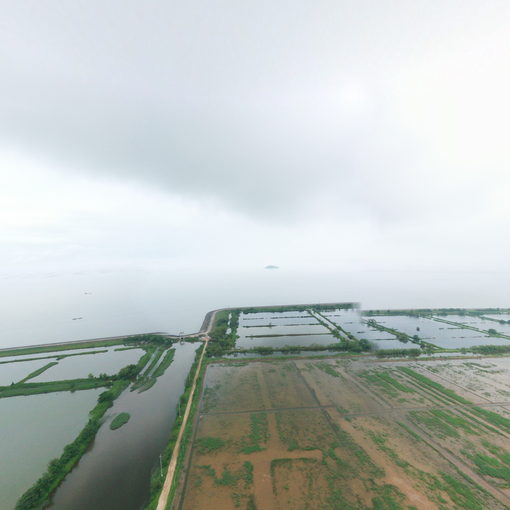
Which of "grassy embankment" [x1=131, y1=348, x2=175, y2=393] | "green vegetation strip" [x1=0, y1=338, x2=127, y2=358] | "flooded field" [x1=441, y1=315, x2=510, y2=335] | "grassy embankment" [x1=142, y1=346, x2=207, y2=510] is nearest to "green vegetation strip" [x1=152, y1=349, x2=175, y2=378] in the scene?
"grassy embankment" [x1=131, y1=348, x2=175, y2=393]

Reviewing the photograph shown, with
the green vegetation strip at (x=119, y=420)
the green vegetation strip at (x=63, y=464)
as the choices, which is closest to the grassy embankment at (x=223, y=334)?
the green vegetation strip at (x=119, y=420)

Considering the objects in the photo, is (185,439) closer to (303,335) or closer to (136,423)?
(136,423)

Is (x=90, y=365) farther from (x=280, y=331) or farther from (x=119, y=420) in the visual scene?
(x=280, y=331)

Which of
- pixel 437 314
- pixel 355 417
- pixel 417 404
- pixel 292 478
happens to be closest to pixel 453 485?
pixel 355 417

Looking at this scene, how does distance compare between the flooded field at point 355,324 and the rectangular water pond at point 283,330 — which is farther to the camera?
the rectangular water pond at point 283,330

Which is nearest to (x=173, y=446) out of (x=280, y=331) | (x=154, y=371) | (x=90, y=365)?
(x=154, y=371)

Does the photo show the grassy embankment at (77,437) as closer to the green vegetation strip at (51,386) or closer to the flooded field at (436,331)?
the green vegetation strip at (51,386)

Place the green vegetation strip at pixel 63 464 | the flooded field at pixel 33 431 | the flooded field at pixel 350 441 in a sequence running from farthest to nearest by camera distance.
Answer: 1. the flooded field at pixel 33 431
2. the flooded field at pixel 350 441
3. the green vegetation strip at pixel 63 464

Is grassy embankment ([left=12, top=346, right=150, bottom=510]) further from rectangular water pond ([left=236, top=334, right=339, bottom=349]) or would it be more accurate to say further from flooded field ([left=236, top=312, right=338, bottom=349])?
flooded field ([left=236, top=312, right=338, bottom=349])
